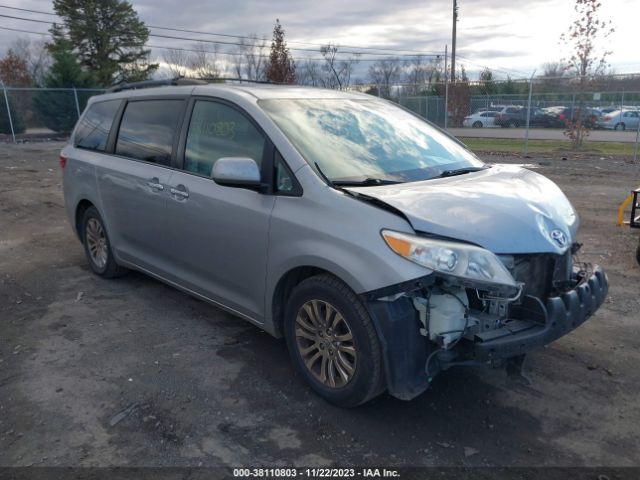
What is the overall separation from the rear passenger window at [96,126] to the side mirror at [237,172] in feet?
7.83

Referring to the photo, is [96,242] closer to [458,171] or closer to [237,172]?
[237,172]

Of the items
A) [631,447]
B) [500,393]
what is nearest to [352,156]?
[500,393]

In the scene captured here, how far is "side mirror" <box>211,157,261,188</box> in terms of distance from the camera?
11.2 ft

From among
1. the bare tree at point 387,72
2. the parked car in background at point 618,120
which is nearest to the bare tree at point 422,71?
the bare tree at point 387,72

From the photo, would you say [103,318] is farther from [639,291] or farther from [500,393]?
[639,291]

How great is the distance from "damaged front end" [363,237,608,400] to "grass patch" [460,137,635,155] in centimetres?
1612

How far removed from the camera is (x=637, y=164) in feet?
47.0

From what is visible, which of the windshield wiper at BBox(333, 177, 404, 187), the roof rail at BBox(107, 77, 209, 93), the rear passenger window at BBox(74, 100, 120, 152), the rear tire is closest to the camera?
the windshield wiper at BBox(333, 177, 404, 187)

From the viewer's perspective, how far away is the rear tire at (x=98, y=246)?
5461 mm

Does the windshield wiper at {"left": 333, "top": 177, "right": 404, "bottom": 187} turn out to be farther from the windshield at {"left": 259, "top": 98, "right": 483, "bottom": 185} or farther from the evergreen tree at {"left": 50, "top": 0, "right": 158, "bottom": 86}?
the evergreen tree at {"left": 50, "top": 0, "right": 158, "bottom": 86}

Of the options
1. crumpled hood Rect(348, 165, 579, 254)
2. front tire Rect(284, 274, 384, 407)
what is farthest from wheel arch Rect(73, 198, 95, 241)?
crumpled hood Rect(348, 165, 579, 254)

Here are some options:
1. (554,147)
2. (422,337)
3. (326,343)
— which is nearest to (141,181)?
(326,343)

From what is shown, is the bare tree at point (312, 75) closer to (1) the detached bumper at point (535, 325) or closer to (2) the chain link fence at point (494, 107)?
(2) the chain link fence at point (494, 107)

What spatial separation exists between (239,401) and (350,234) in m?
1.29
